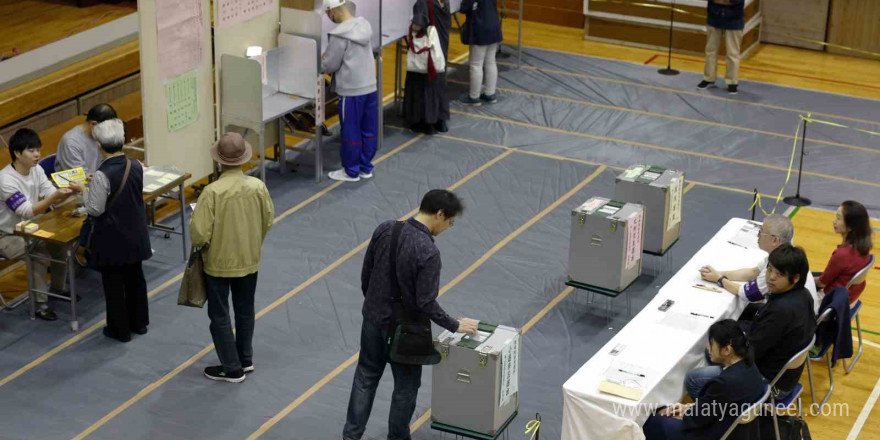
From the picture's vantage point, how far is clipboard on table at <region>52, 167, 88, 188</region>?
7.99 meters

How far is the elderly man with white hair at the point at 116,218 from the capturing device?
732 cm

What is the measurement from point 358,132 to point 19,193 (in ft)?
11.3

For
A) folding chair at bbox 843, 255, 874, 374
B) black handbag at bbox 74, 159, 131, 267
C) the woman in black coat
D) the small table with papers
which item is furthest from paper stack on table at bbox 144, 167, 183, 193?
folding chair at bbox 843, 255, 874, 374

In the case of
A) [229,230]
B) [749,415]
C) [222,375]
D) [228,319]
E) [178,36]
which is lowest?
[222,375]

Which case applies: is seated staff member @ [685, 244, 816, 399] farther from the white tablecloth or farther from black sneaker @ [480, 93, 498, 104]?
black sneaker @ [480, 93, 498, 104]

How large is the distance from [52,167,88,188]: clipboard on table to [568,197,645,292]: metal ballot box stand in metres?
3.35

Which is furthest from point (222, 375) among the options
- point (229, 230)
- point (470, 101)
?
point (470, 101)

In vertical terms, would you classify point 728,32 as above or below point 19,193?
above

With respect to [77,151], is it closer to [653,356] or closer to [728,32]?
[653,356]

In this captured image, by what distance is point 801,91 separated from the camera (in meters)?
13.1

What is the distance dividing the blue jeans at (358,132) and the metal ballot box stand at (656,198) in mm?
2690

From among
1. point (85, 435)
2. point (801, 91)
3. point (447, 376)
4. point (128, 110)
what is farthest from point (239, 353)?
point (801, 91)

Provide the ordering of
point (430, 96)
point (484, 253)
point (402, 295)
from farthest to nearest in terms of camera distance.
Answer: point (430, 96) → point (484, 253) → point (402, 295)

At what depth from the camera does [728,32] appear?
13.0m
